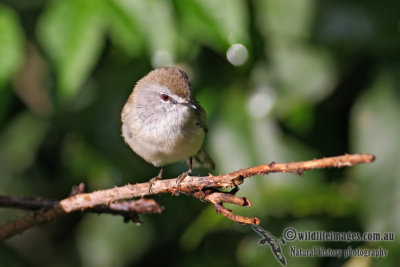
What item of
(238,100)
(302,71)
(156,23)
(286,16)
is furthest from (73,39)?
(302,71)

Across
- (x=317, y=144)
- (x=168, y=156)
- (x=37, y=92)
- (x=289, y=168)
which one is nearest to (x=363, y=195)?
(x=317, y=144)

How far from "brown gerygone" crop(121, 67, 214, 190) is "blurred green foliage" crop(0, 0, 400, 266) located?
16 centimetres

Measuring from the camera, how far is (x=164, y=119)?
3.60 metres

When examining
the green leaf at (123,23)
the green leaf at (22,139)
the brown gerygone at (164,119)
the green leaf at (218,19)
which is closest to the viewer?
the green leaf at (218,19)

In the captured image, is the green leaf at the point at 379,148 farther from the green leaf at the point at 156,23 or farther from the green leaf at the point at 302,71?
the green leaf at the point at 156,23

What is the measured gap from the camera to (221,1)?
2.99m

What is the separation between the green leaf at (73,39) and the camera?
3.17 m

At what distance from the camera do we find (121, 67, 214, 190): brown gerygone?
3457 millimetres

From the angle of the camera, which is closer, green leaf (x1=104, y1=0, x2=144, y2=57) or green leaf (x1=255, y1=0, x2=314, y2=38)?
green leaf (x1=104, y1=0, x2=144, y2=57)

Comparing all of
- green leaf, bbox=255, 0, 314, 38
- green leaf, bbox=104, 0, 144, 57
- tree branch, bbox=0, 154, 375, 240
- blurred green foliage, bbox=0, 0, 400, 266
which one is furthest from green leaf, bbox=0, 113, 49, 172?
tree branch, bbox=0, 154, 375, 240

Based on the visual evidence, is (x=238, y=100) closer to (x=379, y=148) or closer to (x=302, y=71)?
(x=302, y=71)

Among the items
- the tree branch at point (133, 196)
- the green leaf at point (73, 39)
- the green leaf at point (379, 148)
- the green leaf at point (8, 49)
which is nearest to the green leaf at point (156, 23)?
the green leaf at point (73, 39)

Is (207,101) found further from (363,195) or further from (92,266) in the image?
(92,266)

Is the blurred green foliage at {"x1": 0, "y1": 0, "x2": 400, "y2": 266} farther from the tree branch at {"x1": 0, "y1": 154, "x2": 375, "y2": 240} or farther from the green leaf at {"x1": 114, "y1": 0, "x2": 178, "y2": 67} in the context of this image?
the tree branch at {"x1": 0, "y1": 154, "x2": 375, "y2": 240}
